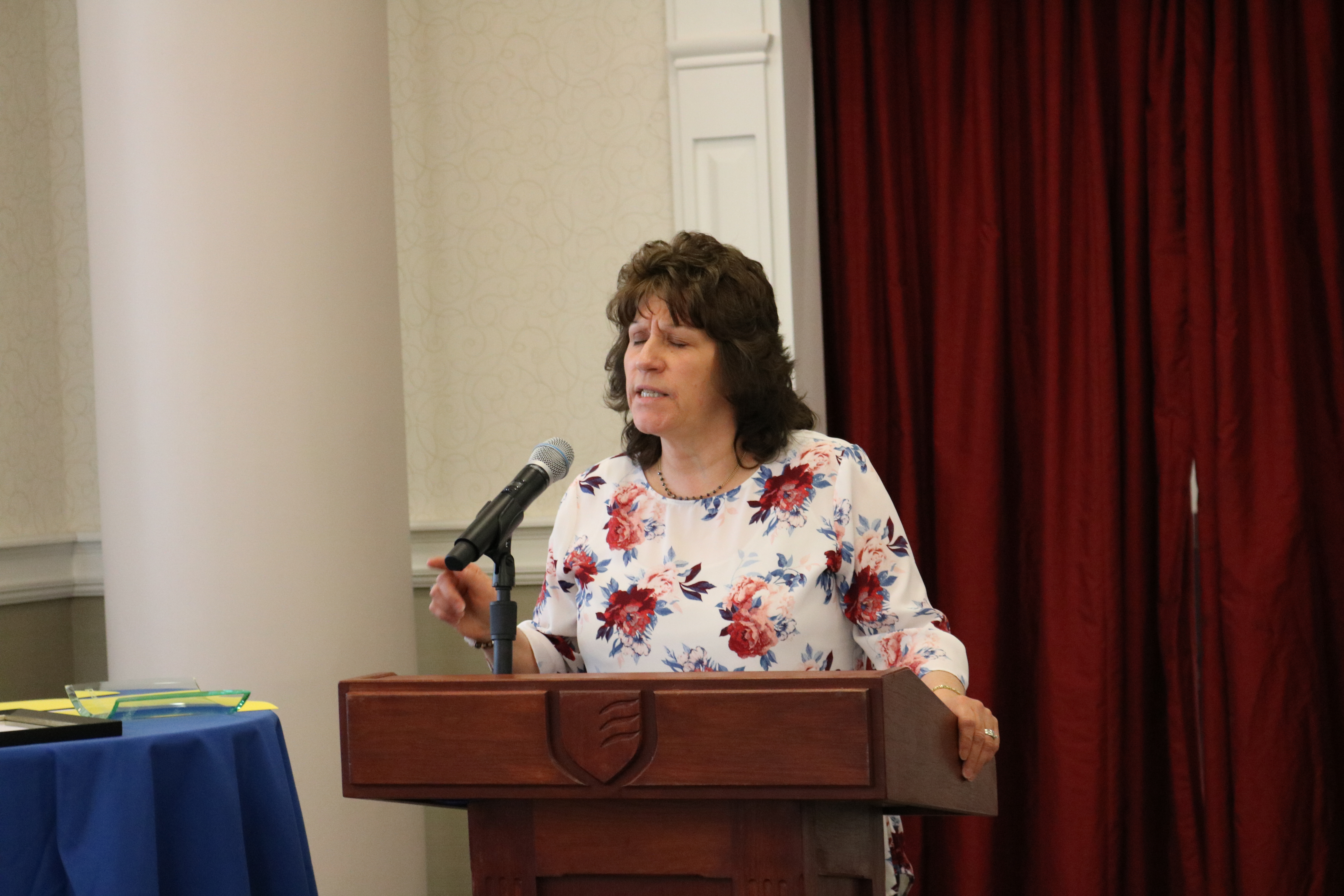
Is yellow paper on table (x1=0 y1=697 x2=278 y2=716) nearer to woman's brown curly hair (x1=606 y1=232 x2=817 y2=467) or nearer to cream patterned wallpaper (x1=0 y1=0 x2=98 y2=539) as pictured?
woman's brown curly hair (x1=606 y1=232 x2=817 y2=467)

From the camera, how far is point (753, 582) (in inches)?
78.5

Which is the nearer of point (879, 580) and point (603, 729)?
point (603, 729)

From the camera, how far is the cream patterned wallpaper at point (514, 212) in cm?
354

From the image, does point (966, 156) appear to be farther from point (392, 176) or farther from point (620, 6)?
point (392, 176)

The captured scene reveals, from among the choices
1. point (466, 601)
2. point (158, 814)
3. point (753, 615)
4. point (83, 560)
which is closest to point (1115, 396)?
point (753, 615)

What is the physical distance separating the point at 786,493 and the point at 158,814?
0.98 m

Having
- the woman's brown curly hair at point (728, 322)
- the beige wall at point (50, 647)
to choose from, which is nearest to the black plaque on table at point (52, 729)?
the woman's brown curly hair at point (728, 322)

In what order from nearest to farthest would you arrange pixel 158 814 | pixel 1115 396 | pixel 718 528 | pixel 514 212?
pixel 158 814 < pixel 718 528 < pixel 1115 396 < pixel 514 212

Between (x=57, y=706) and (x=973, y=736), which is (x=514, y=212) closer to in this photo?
(x=57, y=706)

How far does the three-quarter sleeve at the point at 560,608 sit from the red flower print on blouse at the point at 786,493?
11.7 inches

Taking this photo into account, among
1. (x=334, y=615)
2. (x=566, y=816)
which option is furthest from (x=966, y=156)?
(x=566, y=816)

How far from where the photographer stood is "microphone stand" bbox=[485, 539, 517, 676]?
1.64 m

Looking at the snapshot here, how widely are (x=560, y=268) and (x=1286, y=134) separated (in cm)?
182

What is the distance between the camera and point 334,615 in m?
2.97
